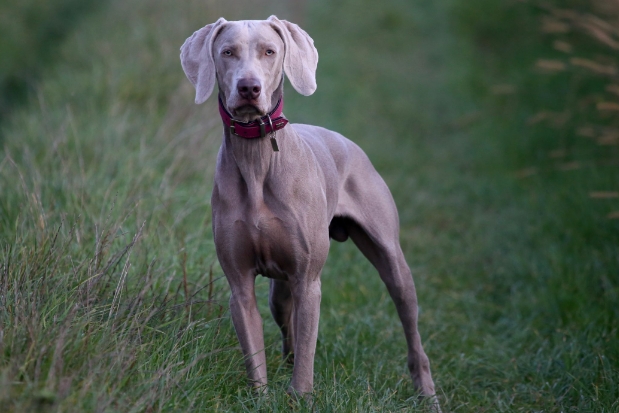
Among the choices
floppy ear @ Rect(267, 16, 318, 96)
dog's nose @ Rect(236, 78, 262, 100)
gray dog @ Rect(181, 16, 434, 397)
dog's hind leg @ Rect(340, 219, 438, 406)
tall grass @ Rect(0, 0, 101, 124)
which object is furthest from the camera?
tall grass @ Rect(0, 0, 101, 124)

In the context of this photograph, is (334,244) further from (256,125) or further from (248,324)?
(256,125)

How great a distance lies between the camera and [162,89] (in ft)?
25.5

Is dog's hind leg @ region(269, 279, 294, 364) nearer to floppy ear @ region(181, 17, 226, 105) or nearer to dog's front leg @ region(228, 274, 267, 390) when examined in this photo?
dog's front leg @ region(228, 274, 267, 390)

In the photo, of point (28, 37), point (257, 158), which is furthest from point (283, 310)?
point (28, 37)

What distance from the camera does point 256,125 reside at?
138 inches

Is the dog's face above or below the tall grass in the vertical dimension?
above

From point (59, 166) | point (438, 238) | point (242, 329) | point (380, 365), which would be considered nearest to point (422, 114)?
point (438, 238)

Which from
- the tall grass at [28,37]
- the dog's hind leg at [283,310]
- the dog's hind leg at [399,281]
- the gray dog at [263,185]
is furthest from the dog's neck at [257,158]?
the tall grass at [28,37]

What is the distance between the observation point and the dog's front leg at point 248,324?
3580 millimetres

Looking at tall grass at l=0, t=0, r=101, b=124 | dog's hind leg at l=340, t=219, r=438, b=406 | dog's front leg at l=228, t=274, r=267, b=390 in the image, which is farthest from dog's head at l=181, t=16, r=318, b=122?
tall grass at l=0, t=0, r=101, b=124

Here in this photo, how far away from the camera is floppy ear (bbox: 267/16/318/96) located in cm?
353

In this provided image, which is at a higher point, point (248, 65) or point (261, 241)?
point (248, 65)

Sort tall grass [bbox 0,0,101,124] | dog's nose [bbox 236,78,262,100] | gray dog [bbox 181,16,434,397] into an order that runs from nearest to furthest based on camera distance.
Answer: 1. dog's nose [bbox 236,78,262,100]
2. gray dog [bbox 181,16,434,397]
3. tall grass [bbox 0,0,101,124]

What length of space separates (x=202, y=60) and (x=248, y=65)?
0.29 metres
